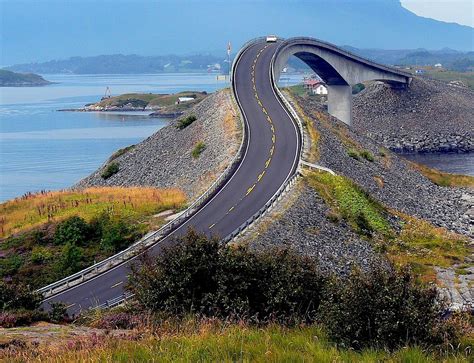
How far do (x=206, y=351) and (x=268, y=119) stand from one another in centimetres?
5128

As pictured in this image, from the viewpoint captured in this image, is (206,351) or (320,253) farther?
(320,253)

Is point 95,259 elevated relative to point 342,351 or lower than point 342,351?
Result: lower

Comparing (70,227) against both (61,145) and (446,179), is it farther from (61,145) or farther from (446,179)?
(61,145)

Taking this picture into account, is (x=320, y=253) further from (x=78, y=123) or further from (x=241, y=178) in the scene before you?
(x=78, y=123)

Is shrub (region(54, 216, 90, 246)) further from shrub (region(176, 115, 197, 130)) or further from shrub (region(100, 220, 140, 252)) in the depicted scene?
shrub (region(176, 115, 197, 130))

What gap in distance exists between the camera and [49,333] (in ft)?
43.5

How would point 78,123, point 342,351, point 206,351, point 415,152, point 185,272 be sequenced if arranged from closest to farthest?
point 206,351, point 342,351, point 185,272, point 415,152, point 78,123

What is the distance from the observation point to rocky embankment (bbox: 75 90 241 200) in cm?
4959

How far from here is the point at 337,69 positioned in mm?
106188

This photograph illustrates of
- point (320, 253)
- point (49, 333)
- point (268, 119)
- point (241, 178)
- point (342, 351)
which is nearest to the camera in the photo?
point (342, 351)

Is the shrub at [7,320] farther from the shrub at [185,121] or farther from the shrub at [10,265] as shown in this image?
the shrub at [185,121]

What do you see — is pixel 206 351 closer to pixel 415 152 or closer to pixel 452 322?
pixel 452 322

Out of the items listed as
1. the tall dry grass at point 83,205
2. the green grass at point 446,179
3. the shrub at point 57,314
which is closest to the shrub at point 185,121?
the tall dry grass at point 83,205

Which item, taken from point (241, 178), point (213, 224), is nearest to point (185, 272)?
point (213, 224)
